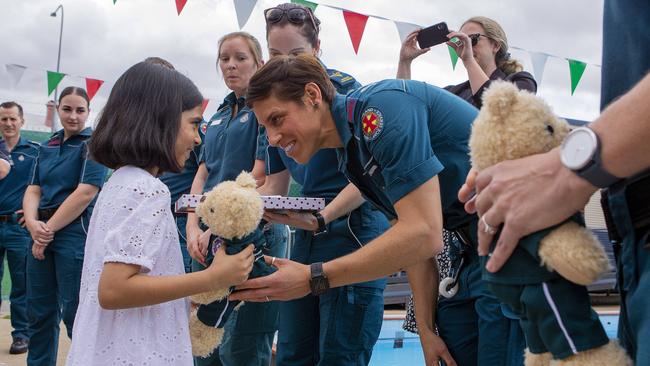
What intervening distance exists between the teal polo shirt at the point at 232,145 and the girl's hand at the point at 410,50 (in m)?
0.92

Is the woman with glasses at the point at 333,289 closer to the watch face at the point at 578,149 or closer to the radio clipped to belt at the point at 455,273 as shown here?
the radio clipped to belt at the point at 455,273

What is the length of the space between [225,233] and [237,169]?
4.46ft

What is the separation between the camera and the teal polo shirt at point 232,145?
3.05m

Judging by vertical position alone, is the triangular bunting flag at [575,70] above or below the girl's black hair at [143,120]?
above

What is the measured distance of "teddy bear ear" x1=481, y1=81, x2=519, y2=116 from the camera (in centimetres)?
102

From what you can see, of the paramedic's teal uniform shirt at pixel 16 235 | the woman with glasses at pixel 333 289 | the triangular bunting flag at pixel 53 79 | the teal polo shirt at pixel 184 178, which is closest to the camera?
the woman with glasses at pixel 333 289

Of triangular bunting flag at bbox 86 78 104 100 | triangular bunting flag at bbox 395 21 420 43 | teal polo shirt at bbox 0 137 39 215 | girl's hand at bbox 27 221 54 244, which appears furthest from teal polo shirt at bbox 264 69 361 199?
triangular bunting flag at bbox 86 78 104 100

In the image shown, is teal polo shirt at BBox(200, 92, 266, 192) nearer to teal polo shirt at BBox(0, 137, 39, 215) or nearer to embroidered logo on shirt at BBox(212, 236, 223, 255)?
embroidered logo on shirt at BBox(212, 236, 223, 255)

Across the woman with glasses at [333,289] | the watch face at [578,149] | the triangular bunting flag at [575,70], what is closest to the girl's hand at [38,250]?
the woman with glasses at [333,289]

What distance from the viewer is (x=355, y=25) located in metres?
5.62

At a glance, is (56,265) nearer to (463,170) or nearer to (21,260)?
(21,260)

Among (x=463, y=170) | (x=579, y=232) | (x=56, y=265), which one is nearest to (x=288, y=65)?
(x=463, y=170)

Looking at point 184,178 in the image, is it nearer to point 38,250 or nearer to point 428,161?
point 38,250

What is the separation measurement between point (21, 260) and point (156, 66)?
4.19 meters
